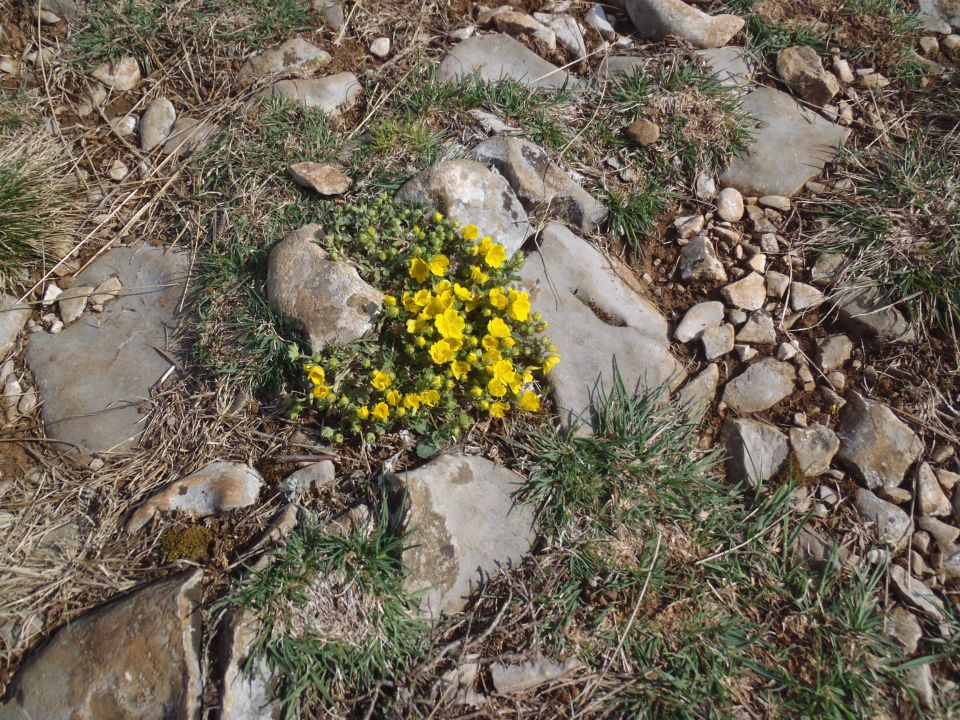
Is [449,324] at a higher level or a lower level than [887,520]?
higher

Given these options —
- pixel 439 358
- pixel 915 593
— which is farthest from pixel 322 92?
pixel 915 593

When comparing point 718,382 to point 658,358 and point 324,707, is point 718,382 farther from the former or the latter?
point 324,707

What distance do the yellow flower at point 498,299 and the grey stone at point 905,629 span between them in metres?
2.06

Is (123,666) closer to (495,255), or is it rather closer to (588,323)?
(495,255)

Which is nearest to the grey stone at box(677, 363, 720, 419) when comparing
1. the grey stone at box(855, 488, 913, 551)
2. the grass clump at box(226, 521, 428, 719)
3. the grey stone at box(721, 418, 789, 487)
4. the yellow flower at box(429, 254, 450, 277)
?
the grey stone at box(721, 418, 789, 487)

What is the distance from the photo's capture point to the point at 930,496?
3111mm

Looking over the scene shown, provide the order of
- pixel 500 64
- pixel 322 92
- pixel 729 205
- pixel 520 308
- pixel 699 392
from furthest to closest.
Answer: pixel 500 64 < pixel 322 92 < pixel 729 205 < pixel 699 392 < pixel 520 308

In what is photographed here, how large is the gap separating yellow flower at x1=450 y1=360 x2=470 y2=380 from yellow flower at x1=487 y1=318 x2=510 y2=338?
18 cm

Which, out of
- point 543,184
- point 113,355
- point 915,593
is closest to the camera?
point 915,593

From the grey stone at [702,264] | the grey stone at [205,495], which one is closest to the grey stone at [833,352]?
the grey stone at [702,264]

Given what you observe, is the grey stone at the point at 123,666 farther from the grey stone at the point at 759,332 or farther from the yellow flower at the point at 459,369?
the grey stone at the point at 759,332

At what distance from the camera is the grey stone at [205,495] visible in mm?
3035

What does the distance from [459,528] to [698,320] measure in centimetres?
164

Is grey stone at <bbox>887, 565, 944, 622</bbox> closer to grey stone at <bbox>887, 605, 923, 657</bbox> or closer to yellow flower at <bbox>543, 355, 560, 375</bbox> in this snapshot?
grey stone at <bbox>887, 605, 923, 657</bbox>
